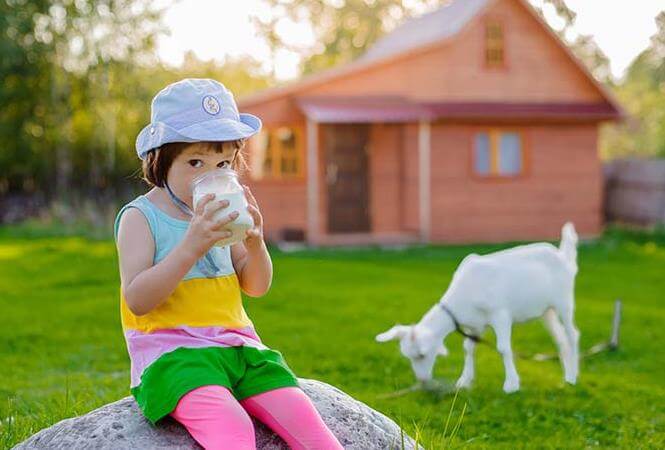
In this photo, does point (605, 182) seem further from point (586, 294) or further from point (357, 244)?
point (586, 294)

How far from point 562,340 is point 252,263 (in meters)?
4.71

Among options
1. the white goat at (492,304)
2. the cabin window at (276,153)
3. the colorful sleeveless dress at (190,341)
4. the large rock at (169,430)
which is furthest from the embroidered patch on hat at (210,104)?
the cabin window at (276,153)

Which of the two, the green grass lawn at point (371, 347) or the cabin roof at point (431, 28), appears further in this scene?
the cabin roof at point (431, 28)

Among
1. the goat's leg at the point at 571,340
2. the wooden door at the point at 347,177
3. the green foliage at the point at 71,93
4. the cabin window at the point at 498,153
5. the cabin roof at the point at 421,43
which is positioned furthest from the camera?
the green foliage at the point at 71,93

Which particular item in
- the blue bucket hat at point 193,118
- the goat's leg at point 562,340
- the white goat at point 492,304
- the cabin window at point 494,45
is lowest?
the goat's leg at point 562,340

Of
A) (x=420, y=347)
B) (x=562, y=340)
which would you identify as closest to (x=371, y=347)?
(x=562, y=340)

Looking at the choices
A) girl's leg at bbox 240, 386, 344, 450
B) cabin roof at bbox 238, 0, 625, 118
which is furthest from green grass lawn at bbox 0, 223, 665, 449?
cabin roof at bbox 238, 0, 625, 118

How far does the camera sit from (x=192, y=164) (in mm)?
3846

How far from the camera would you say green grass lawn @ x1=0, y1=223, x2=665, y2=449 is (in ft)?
21.5

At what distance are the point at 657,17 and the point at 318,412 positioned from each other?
44.4 metres

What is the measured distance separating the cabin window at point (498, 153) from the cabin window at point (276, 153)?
3.97 m

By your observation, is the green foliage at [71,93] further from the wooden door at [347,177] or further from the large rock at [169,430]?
the large rock at [169,430]

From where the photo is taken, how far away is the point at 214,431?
352 centimetres

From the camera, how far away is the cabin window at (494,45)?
2334 centimetres
